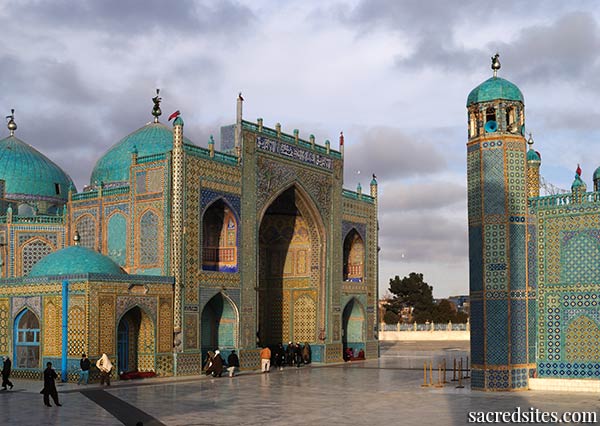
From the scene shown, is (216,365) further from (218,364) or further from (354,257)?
(354,257)

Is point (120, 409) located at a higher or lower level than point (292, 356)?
higher

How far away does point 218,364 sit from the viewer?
83.7 ft

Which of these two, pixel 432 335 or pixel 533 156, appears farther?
pixel 432 335

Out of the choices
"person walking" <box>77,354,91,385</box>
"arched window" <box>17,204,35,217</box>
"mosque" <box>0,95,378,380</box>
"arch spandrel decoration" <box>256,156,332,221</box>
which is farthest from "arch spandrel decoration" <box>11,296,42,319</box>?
"arch spandrel decoration" <box>256,156,332,221</box>

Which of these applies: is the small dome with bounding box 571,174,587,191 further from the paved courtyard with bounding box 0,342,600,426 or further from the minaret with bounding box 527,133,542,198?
the paved courtyard with bounding box 0,342,600,426

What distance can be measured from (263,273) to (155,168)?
9403mm

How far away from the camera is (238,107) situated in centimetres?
2916

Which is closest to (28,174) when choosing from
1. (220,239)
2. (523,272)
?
(220,239)

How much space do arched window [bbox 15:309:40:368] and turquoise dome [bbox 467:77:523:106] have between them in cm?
1436

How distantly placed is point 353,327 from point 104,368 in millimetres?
15951

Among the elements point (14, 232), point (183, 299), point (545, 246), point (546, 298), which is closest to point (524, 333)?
point (546, 298)

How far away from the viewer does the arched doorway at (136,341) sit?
81.1ft

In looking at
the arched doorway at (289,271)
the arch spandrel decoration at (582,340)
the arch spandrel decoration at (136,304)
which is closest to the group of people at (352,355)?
A: the arched doorway at (289,271)

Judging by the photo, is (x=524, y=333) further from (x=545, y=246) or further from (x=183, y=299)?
(x=183, y=299)
